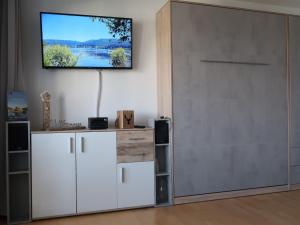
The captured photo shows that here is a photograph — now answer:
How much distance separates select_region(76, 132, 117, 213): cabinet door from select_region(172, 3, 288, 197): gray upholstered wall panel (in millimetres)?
756

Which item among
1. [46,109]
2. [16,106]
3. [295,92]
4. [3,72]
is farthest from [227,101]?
[3,72]

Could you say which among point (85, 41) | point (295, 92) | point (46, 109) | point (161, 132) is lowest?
point (161, 132)

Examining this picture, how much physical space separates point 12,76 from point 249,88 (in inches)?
111

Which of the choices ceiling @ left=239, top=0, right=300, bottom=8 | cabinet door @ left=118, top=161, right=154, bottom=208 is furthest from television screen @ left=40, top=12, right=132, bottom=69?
ceiling @ left=239, top=0, right=300, bottom=8

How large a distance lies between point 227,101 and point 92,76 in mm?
1708

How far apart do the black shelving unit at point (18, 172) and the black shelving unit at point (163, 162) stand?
55.5 inches

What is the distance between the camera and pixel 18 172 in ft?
9.28

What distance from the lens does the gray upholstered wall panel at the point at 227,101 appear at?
3311mm

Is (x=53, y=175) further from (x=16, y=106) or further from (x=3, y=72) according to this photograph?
(x=3, y=72)

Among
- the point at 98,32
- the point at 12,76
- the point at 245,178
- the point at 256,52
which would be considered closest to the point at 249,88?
the point at 256,52

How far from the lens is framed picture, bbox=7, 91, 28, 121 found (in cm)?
284

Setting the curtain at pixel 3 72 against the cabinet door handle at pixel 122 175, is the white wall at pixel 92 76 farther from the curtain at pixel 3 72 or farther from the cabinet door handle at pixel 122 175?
the cabinet door handle at pixel 122 175

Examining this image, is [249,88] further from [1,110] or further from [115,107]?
[1,110]

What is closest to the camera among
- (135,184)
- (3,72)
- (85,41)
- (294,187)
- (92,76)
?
(3,72)
